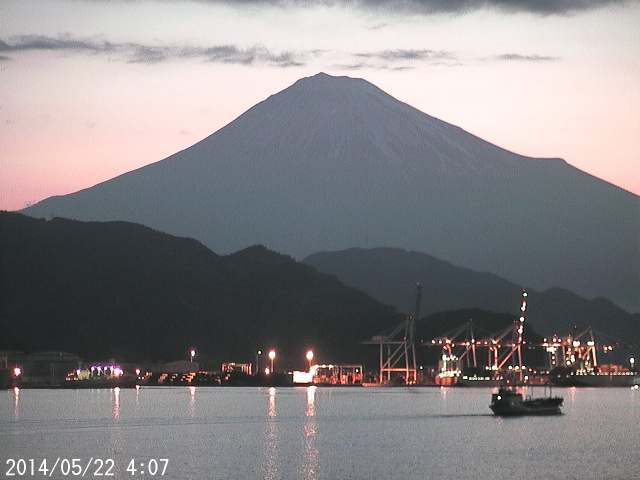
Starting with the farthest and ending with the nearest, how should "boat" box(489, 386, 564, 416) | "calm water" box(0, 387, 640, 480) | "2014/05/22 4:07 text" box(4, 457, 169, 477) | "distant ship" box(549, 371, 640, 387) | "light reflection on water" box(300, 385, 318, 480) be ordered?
"distant ship" box(549, 371, 640, 387) → "boat" box(489, 386, 564, 416) → "calm water" box(0, 387, 640, 480) → "light reflection on water" box(300, 385, 318, 480) → "2014/05/22 4:07 text" box(4, 457, 169, 477)

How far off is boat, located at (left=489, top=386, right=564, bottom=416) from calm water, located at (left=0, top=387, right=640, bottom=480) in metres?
1.20

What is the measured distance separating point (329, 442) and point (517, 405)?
2420 centimetres

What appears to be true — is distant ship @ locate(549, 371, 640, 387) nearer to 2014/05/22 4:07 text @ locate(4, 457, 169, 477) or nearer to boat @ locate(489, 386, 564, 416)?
boat @ locate(489, 386, 564, 416)

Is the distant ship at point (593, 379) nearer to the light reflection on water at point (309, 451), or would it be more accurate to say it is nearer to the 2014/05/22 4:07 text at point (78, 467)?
the light reflection on water at point (309, 451)

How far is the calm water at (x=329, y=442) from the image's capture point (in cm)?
4575

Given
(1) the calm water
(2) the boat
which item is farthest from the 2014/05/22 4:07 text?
(2) the boat

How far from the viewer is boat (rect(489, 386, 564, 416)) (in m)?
77.2

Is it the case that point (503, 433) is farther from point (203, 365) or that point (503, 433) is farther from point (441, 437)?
point (203, 365)

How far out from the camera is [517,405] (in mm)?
78125

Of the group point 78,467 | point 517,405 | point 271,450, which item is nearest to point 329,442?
point 271,450

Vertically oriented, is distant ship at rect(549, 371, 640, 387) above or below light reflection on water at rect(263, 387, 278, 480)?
above

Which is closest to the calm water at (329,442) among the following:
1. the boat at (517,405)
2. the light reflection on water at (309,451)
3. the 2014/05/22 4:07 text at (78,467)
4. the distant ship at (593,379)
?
the light reflection on water at (309,451)

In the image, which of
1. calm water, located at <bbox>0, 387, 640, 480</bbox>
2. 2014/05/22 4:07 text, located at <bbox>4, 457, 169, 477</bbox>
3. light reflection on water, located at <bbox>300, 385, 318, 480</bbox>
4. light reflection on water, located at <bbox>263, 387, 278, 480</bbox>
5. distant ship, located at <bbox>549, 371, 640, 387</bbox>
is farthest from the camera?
distant ship, located at <bbox>549, 371, 640, 387</bbox>

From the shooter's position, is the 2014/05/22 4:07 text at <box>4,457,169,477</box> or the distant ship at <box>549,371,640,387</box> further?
the distant ship at <box>549,371,640,387</box>
